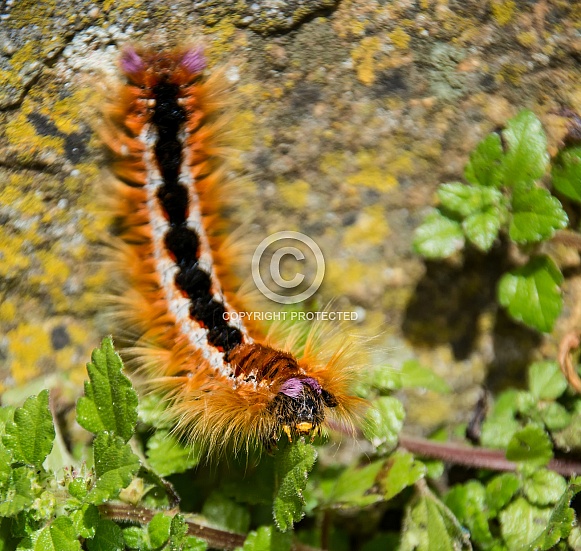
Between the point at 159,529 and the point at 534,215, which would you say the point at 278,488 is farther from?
the point at 534,215

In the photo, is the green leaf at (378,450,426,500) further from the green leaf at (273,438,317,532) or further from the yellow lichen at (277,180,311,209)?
the yellow lichen at (277,180,311,209)

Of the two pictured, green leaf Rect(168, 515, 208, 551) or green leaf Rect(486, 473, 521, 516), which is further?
green leaf Rect(486, 473, 521, 516)

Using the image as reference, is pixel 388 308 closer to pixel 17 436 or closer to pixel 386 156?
pixel 386 156

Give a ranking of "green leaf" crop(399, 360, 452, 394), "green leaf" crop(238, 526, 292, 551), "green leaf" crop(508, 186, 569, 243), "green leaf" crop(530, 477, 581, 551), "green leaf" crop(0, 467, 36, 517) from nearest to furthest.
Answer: "green leaf" crop(0, 467, 36, 517) < "green leaf" crop(530, 477, 581, 551) < "green leaf" crop(238, 526, 292, 551) < "green leaf" crop(508, 186, 569, 243) < "green leaf" crop(399, 360, 452, 394)

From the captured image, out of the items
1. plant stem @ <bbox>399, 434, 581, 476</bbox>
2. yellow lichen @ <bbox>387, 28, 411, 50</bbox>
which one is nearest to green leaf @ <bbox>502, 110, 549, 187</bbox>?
yellow lichen @ <bbox>387, 28, 411, 50</bbox>

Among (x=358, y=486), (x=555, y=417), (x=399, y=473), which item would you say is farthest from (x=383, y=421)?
(x=555, y=417)

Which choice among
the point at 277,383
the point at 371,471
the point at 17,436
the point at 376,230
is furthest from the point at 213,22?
the point at 371,471

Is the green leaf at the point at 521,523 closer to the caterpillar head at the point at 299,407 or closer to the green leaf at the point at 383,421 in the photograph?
the green leaf at the point at 383,421

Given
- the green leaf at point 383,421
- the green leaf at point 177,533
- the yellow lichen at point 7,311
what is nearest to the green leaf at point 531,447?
the green leaf at point 383,421
